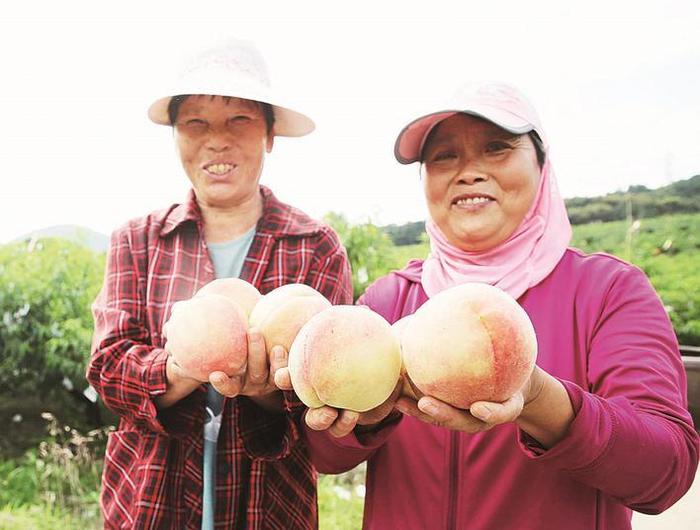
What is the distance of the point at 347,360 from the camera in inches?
42.4

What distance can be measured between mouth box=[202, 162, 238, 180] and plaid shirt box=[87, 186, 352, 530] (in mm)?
157

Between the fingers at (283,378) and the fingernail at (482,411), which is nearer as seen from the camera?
the fingernail at (482,411)

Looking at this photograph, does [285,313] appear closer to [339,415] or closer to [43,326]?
[339,415]

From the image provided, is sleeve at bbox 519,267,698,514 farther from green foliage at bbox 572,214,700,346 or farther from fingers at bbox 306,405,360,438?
green foliage at bbox 572,214,700,346

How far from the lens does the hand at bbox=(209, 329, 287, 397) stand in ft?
4.32

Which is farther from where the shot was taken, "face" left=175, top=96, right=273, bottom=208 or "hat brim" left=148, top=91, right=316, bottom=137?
"hat brim" left=148, top=91, right=316, bottom=137

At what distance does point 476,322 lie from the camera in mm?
1045

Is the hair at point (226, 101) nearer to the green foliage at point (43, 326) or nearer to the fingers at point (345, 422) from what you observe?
the fingers at point (345, 422)

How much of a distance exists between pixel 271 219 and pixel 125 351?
56 cm

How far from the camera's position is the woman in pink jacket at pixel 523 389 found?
114 cm

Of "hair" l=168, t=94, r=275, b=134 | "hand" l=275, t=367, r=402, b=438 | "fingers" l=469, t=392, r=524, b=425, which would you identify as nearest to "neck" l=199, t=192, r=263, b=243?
"hair" l=168, t=94, r=275, b=134

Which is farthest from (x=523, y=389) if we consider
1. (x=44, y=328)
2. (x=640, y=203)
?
(x=640, y=203)

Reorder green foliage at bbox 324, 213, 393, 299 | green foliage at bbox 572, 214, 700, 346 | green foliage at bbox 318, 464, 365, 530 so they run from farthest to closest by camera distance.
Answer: green foliage at bbox 572, 214, 700, 346, green foliage at bbox 324, 213, 393, 299, green foliage at bbox 318, 464, 365, 530

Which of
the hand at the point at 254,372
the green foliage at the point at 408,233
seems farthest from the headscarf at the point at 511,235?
the green foliage at the point at 408,233
